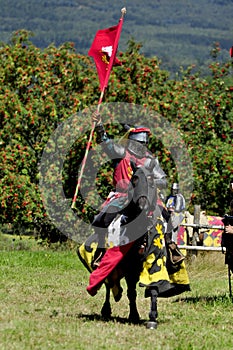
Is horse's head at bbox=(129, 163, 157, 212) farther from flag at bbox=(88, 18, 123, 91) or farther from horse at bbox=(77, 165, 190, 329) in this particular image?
flag at bbox=(88, 18, 123, 91)

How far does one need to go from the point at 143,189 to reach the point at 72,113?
11.5 meters

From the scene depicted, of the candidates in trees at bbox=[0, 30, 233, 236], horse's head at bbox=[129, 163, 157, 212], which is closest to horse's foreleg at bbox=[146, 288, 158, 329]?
horse's head at bbox=[129, 163, 157, 212]

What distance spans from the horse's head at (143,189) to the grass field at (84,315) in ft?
4.44

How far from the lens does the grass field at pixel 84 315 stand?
789cm

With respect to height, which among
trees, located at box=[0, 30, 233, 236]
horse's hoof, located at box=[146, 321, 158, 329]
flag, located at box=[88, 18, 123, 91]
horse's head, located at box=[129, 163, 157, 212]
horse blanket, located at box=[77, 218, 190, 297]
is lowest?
trees, located at box=[0, 30, 233, 236]

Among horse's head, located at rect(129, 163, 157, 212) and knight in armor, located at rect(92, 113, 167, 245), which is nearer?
horse's head, located at rect(129, 163, 157, 212)

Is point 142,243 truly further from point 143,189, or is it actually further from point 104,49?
point 104,49

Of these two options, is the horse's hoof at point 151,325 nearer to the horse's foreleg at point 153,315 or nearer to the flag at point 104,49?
the horse's foreleg at point 153,315

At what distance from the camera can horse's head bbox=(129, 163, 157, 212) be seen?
28.9 feet

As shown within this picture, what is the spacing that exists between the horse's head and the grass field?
1.35 meters

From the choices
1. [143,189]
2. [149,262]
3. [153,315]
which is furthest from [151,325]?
[143,189]

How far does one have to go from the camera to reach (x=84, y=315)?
9.69 m

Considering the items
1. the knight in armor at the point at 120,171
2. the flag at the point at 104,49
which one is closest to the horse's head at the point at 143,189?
the knight in armor at the point at 120,171

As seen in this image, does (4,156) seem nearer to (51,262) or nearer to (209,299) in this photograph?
(51,262)
